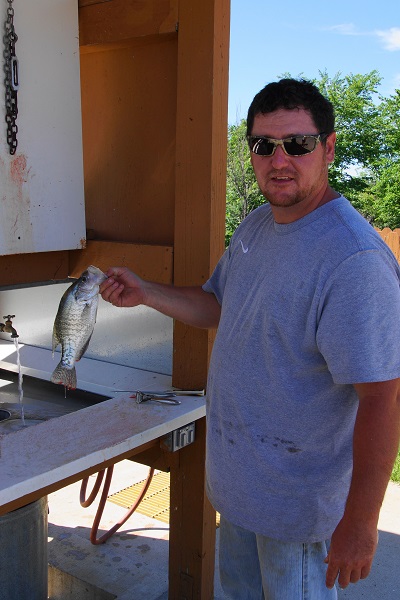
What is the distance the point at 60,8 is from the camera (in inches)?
108

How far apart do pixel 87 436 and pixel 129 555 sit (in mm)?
1532

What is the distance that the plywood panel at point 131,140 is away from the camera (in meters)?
2.83

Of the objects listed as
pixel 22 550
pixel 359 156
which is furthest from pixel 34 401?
pixel 359 156

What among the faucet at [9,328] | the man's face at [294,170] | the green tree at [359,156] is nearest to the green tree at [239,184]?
the green tree at [359,156]

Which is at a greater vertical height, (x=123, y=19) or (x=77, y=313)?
(x=123, y=19)

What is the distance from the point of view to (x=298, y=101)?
177 centimetres

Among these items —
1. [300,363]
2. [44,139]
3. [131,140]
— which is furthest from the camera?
[131,140]

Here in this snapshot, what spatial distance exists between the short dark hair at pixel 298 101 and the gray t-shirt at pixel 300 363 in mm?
251

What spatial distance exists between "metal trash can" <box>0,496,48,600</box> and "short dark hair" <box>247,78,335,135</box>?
2002mm

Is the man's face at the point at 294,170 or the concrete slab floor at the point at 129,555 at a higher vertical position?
the man's face at the point at 294,170

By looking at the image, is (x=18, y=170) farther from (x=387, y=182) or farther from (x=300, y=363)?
(x=387, y=182)

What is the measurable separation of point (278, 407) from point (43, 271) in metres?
1.73

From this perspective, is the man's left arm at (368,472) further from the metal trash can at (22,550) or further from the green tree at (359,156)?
the green tree at (359,156)

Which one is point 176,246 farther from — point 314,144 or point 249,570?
point 249,570
